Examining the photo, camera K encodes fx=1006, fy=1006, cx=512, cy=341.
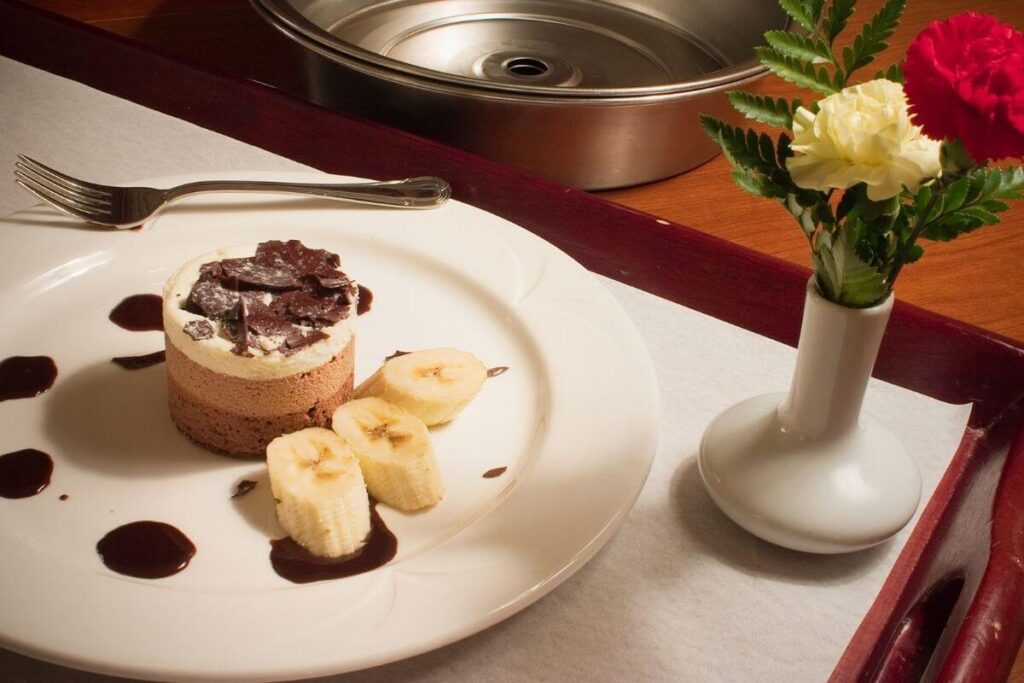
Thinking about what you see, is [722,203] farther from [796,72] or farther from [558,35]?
[796,72]

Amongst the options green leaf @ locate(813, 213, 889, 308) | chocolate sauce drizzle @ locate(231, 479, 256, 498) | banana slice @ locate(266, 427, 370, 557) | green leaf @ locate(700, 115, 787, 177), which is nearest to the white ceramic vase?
green leaf @ locate(813, 213, 889, 308)

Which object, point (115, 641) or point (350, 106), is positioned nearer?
point (115, 641)

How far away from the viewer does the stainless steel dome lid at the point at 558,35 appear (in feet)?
5.76

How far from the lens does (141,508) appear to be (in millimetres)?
984

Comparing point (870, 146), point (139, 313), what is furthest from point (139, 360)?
point (870, 146)

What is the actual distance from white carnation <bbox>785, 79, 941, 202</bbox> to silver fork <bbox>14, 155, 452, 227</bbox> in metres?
0.70

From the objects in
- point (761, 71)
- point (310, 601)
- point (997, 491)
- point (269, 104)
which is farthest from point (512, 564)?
point (269, 104)

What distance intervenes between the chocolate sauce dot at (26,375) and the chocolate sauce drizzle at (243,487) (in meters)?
0.28

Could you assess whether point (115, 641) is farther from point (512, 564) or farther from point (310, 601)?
point (512, 564)

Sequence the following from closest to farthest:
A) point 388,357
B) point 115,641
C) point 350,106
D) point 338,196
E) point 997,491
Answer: point 115,641, point 997,491, point 388,357, point 338,196, point 350,106

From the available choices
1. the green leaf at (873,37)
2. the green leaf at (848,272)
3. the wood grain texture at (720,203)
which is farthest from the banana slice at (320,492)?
the wood grain texture at (720,203)

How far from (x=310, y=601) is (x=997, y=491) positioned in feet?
2.14

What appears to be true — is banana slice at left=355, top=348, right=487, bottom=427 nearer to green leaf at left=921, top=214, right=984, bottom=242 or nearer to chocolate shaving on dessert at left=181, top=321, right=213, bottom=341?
chocolate shaving on dessert at left=181, top=321, right=213, bottom=341

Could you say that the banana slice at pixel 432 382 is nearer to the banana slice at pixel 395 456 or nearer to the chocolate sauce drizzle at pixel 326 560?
the banana slice at pixel 395 456
